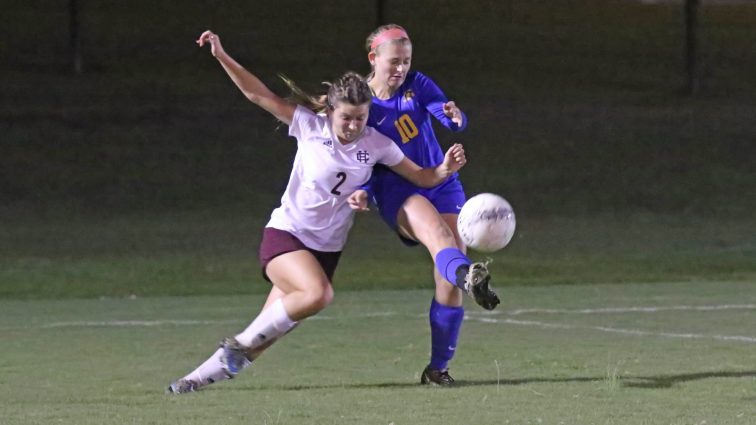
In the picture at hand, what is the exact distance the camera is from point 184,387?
8.66m

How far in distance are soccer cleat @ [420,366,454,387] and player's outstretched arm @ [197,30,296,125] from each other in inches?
65.9

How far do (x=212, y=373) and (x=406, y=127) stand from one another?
177cm

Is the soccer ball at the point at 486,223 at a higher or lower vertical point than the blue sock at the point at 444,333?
higher

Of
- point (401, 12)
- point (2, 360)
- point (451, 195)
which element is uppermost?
point (401, 12)

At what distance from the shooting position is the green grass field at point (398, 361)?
7754mm

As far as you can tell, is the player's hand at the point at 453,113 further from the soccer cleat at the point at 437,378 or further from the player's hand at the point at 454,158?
the soccer cleat at the point at 437,378

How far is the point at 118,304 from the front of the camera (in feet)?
51.0

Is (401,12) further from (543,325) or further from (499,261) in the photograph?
(543,325)

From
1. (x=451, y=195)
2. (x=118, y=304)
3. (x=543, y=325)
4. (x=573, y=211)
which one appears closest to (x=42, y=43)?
(x=573, y=211)

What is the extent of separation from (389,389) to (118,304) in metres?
7.27

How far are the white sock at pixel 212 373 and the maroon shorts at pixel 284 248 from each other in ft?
1.81

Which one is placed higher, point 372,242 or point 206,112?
point 206,112

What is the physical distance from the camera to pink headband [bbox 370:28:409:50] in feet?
28.3

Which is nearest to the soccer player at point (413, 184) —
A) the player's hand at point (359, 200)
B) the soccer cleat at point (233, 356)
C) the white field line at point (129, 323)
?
the player's hand at point (359, 200)
